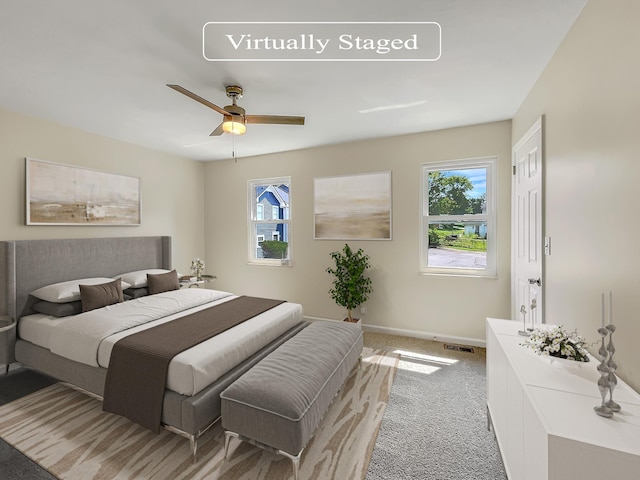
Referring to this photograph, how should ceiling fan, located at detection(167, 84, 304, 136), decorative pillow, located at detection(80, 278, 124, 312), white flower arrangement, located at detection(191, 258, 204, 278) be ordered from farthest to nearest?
white flower arrangement, located at detection(191, 258, 204, 278), decorative pillow, located at detection(80, 278, 124, 312), ceiling fan, located at detection(167, 84, 304, 136)

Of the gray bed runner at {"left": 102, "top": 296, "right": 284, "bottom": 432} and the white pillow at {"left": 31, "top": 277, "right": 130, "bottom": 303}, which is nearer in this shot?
the gray bed runner at {"left": 102, "top": 296, "right": 284, "bottom": 432}

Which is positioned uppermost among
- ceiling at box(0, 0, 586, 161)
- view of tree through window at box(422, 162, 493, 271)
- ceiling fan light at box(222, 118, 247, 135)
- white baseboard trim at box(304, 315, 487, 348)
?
ceiling at box(0, 0, 586, 161)

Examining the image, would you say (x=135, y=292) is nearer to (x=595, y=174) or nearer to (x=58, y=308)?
(x=58, y=308)

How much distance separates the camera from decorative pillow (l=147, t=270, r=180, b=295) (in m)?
3.55

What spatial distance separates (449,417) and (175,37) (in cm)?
331

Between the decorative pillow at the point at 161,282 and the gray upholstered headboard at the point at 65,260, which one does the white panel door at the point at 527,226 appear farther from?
A: the gray upholstered headboard at the point at 65,260

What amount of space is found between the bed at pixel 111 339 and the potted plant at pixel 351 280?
0.84 metres

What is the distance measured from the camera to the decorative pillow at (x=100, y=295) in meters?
2.82

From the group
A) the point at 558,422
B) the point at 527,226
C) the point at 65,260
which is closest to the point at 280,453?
the point at 558,422

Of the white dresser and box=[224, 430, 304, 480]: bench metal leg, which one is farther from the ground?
the white dresser

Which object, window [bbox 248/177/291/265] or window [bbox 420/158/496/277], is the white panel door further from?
window [bbox 248/177/291/265]

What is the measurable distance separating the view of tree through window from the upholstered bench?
7.33 ft

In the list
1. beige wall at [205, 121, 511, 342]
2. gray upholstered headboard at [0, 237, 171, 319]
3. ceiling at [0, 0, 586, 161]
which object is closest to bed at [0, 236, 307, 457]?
gray upholstered headboard at [0, 237, 171, 319]

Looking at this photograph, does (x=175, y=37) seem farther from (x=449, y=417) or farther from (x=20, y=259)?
(x=449, y=417)
